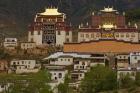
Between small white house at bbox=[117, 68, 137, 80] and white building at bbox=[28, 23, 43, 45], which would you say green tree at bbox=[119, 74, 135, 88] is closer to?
small white house at bbox=[117, 68, 137, 80]

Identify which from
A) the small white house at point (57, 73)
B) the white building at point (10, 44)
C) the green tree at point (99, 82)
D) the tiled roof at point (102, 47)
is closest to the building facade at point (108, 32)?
the tiled roof at point (102, 47)

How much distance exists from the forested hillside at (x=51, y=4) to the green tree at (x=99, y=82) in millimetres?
45770

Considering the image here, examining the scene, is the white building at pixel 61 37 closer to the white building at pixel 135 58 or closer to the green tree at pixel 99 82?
the white building at pixel 135 58

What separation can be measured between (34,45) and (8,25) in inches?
1076

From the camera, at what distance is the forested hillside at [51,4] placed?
108 meters

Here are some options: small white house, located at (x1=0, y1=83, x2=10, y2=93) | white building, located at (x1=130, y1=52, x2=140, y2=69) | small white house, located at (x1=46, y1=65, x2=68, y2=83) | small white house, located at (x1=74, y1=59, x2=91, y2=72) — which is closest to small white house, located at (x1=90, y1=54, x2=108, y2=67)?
small white house, located at (x1=74, y1=59, x2=91, y2=72)

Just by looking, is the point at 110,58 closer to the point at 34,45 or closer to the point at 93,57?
the point at 93,57

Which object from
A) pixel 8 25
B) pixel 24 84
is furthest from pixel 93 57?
pixel 8 25

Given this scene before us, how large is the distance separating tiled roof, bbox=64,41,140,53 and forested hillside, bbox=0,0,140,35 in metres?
30.0

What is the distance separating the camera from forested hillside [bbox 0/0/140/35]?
107750 mm

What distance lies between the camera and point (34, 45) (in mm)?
77312

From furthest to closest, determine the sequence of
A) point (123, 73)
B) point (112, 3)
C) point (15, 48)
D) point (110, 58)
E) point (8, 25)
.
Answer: point (112, 3)
point (8, 25)
point (15, 48)
point (110, 58)
point (123, 73)

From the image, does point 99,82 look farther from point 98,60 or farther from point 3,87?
point 98,60

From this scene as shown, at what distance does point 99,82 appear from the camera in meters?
58.9
